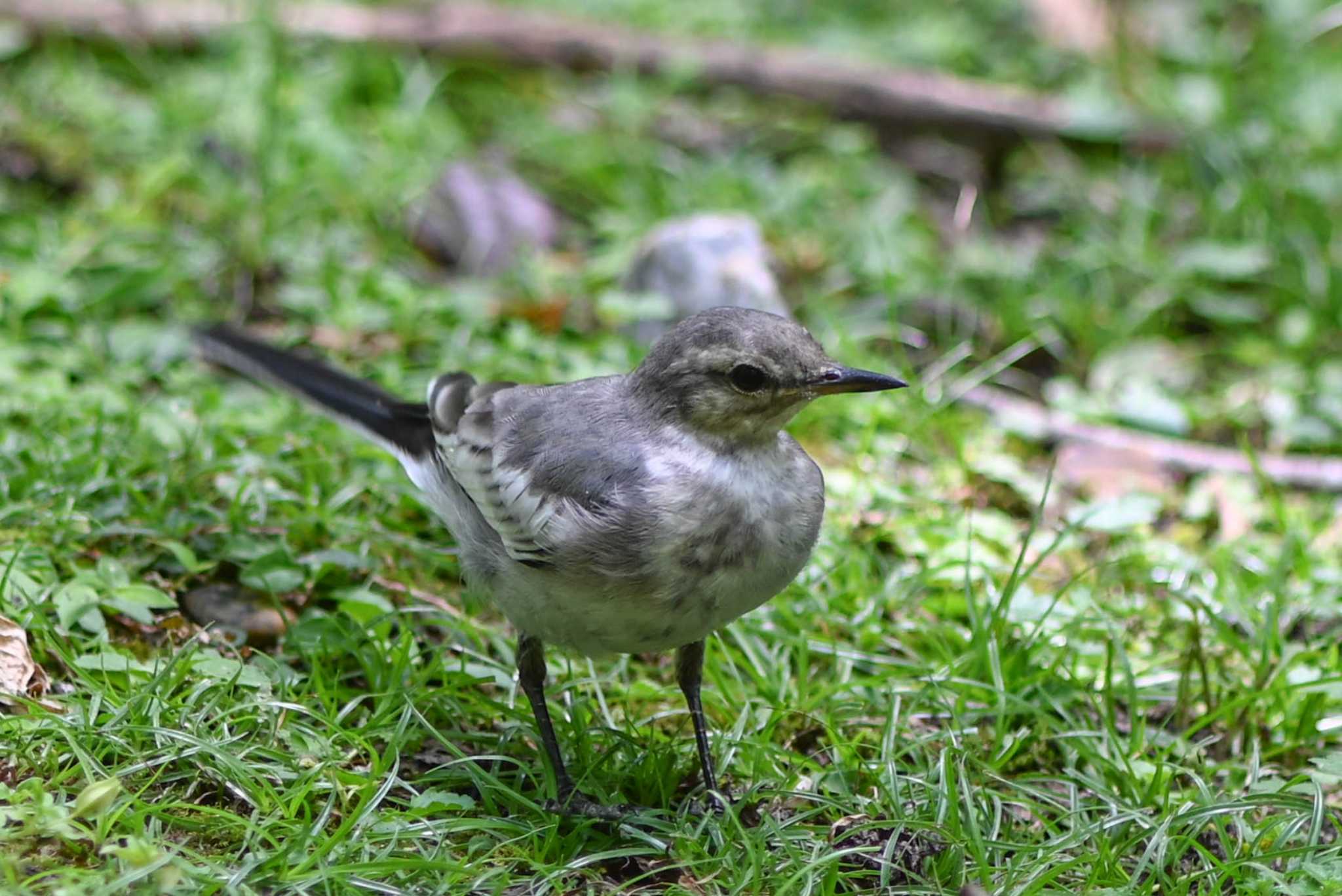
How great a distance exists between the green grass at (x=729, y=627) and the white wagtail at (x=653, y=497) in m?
0.38

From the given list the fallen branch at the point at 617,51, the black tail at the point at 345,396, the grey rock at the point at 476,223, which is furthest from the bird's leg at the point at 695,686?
the fallen branch at the point at 617,51

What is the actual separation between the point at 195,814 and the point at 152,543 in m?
1.23

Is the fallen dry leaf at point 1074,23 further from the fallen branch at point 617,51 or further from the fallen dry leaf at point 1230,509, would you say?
the fallen dry leaf at point 1230,509

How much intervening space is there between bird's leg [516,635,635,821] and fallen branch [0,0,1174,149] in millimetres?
4836

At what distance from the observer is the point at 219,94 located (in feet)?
23.5

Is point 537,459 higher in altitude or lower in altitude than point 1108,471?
higher

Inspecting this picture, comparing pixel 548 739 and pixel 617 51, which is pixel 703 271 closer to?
pixel 617 51

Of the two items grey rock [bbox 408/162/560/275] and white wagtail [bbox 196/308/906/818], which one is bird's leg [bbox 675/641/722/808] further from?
grey rock [bbox 408/162/560/275]

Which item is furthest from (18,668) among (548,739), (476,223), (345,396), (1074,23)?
(1074,23)

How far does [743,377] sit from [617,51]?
16.2 feet

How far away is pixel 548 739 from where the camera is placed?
3.67 meters

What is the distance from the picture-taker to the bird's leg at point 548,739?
137 inches

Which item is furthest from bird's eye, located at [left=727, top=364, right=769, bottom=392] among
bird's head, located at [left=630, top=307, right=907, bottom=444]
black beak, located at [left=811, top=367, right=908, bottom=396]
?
black beak, located at [left=811, top=367, right=908, bottom=396]

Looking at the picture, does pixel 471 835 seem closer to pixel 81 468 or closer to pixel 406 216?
pixel 81 468
